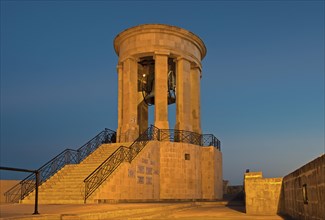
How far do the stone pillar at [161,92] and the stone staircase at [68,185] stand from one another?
399cm

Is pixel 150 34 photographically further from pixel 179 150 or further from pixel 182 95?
pixel 179 150

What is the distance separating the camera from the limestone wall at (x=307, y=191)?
249 inches

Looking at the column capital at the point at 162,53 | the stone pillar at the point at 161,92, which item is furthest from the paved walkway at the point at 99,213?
the column capital at the point at 162,53

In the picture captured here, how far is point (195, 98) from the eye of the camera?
81.7ft

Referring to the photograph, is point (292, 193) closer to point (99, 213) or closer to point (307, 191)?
point (307, 191)

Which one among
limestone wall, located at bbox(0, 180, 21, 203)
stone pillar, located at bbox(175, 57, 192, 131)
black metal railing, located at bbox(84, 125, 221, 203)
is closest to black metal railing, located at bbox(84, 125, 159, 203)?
black metal railing, located at bbox(84, 125, 221, 203)

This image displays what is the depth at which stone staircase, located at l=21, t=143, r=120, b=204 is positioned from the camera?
47.3 feet

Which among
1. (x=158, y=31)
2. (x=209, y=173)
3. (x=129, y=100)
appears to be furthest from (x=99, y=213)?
(x=158, y=31)

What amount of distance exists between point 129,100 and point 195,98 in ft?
14.9

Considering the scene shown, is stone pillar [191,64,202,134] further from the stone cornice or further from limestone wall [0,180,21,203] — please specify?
limestone wall [0,180,21,203]

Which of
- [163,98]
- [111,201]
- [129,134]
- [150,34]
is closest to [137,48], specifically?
[150,34]

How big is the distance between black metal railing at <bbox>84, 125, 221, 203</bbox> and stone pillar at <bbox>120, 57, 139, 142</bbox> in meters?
2.02

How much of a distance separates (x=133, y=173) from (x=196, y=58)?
425 inches

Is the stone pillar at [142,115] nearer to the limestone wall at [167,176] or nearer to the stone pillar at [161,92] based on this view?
the stone pillar at [161,92]
